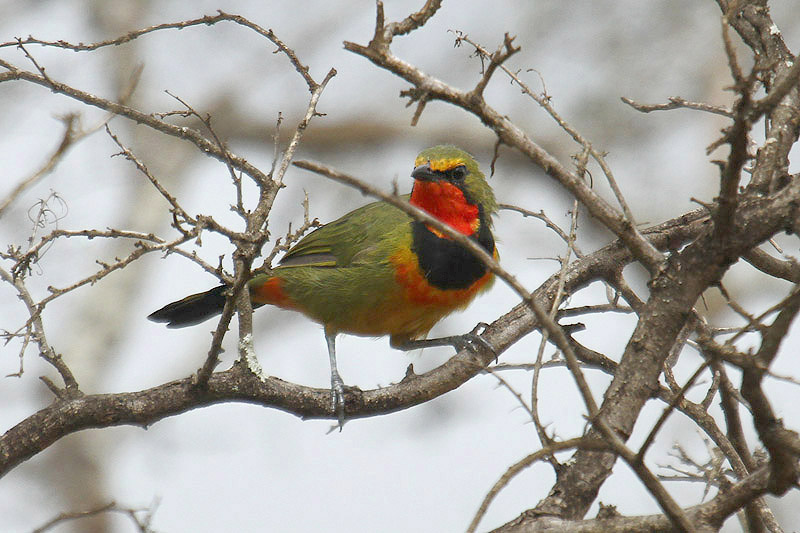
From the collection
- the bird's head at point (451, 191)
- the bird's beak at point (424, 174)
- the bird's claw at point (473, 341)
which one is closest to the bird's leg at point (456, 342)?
the bird's claw at point (473, 341)

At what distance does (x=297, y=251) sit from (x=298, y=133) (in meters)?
2.02

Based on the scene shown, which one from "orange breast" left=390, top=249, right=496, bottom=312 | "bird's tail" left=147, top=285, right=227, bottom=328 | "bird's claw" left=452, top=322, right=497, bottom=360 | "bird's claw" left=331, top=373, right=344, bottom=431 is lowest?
"bird's claw" left=331, top=373, right=344, bottom=431

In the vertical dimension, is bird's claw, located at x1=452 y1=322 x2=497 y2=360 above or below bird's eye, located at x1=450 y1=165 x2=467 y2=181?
below

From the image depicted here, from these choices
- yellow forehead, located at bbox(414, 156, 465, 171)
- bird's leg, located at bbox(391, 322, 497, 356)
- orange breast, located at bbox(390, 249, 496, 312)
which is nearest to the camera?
bird's leg, located at bbox(391, 322, 497, 356)

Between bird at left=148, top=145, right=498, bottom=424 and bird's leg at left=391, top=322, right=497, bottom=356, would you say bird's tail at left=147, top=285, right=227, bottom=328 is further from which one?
bird's leg at left=391, top=322, right=497, bottom=356

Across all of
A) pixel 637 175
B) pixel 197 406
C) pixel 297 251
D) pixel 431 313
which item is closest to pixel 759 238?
pixel 197 406

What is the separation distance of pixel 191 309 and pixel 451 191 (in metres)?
1.50

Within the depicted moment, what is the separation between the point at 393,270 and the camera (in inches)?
168

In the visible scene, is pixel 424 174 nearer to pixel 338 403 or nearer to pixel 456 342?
pixel 456 342

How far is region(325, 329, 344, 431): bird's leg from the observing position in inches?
123

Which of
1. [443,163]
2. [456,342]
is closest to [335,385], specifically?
[456,342]

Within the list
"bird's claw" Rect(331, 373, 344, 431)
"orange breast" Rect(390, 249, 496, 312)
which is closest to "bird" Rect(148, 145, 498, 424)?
"orange breast" Rect(390, 249, 496, 312)

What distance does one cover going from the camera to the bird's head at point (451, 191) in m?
4.50

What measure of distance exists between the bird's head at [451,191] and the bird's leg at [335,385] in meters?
0.83
